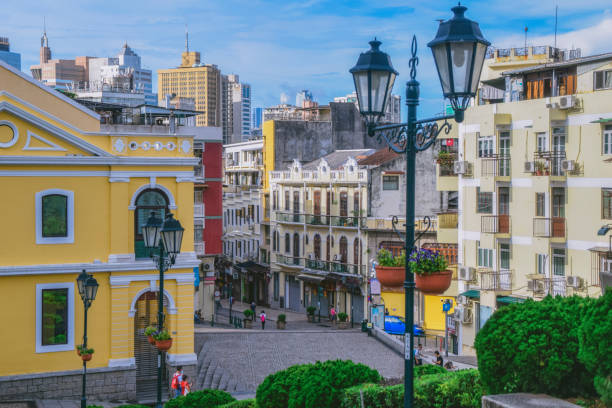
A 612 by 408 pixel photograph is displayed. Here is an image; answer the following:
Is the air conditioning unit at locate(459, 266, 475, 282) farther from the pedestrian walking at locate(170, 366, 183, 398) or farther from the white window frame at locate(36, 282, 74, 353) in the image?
the white window frame at locate(36, 282, 74, 353)

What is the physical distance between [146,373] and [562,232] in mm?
17283

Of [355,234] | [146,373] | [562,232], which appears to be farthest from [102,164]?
[355,234]

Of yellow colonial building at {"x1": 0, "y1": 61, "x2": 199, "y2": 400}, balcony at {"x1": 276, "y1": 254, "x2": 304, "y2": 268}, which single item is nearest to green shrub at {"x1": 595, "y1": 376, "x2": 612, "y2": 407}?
yellow colonial building at {"x1": 0, "y1": 61, "x2": 199, "y2": 400}

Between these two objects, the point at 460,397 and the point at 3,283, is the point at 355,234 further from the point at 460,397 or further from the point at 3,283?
the point at 460,397

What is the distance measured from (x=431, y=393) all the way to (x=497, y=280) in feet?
81.2

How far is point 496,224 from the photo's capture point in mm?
35469

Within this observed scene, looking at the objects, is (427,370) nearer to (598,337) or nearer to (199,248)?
(598,337)

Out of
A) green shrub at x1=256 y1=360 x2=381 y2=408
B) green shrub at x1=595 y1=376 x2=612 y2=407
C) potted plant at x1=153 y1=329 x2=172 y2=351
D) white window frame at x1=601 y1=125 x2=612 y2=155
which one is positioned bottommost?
potted plant at x1=153 y1=329 x2=172 y2=351

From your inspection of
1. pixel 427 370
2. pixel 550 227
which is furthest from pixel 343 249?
pixel 427 370

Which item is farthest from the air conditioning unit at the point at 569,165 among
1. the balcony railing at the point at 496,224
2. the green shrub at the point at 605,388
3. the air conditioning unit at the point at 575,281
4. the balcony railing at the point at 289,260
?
the balcony railing at the point at 289,260

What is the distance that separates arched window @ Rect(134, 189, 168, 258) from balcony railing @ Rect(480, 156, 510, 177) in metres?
16.0

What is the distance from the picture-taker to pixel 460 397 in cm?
1121

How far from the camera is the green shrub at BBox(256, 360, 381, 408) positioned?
478 inches

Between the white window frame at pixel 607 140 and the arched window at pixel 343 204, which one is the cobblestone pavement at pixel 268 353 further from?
the arched window at pixel 343 204
